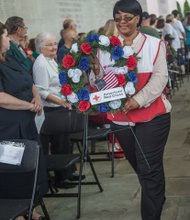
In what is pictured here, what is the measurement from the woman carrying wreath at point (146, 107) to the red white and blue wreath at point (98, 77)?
52 mm

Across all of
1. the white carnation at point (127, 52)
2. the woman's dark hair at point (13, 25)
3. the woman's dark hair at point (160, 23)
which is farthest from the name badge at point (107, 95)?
the woman's dark hair at point (160, 23)

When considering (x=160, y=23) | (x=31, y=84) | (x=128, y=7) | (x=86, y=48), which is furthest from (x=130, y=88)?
(x=160, y=23)

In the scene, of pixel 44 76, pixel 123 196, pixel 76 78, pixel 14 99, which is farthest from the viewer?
pixel 44 76

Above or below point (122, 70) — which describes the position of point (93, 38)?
above

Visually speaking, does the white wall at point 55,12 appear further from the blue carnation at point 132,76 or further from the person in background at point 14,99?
the blue carnation at point 132,76

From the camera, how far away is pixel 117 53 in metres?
3.21

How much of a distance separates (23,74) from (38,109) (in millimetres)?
299

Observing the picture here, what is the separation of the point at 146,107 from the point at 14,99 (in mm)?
1051

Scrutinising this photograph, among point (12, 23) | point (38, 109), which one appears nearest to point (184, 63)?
point (12, 23)

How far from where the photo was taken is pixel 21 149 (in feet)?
10.9

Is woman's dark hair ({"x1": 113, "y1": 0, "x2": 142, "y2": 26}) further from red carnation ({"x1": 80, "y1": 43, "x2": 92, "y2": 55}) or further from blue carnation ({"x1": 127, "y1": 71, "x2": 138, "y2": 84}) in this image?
blue carnation ({"x1": 127, "y1": 71, "x2": 138, "y2": 84})

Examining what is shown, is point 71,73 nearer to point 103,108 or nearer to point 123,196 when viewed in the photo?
point 103,108

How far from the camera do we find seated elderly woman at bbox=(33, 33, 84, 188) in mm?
4984

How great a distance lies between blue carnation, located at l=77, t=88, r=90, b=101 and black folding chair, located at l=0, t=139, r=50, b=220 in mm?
440
